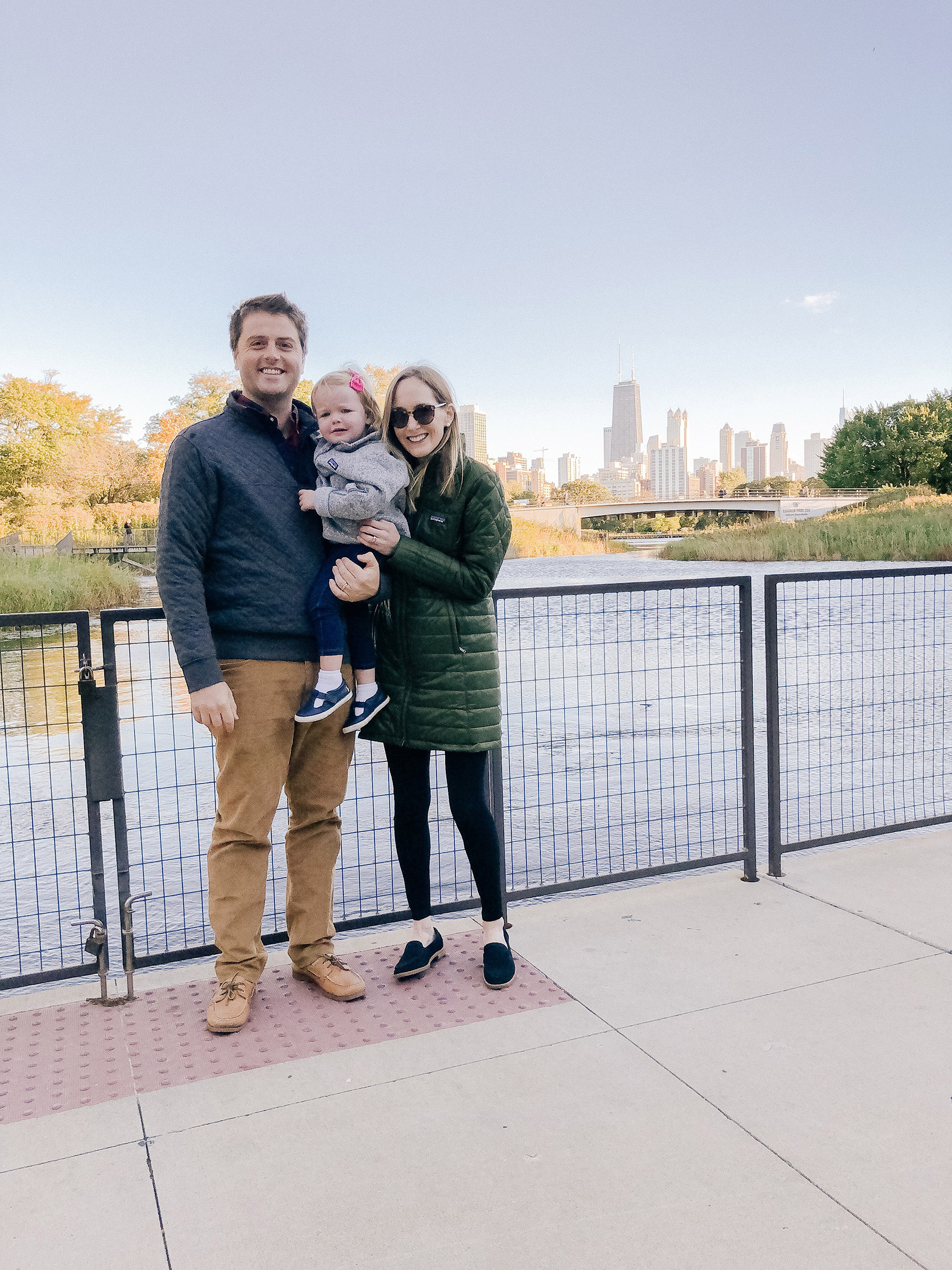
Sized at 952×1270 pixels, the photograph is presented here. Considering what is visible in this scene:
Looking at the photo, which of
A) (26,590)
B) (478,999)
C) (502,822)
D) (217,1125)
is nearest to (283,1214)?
(217,1125)

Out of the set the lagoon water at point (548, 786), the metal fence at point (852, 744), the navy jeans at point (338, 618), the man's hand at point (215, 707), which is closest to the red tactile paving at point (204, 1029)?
the lagoon water at point (548, 786)

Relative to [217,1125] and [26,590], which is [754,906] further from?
[26,590]

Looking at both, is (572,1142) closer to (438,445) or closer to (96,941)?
(96,941)

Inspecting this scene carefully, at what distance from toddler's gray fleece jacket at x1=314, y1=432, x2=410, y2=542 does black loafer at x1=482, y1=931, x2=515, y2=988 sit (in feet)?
4.39

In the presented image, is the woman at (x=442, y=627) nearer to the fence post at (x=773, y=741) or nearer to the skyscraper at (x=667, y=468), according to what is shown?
the fence post at (x=773, y=741)

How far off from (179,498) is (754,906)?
2510 mm

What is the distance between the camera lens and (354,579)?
102 inches

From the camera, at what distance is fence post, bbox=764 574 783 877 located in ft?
12.5

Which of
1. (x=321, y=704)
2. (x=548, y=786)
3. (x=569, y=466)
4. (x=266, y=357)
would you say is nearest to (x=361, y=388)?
(x=266, y=357)

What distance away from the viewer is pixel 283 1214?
1885 mm

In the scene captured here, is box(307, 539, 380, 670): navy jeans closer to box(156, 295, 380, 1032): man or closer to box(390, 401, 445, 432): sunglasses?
box(156, 295, 380, 1032): man

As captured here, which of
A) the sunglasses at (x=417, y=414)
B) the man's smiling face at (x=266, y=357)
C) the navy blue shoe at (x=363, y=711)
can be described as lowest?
the navy blue shoe at (x=363, y=711)

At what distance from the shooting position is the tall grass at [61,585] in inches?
618

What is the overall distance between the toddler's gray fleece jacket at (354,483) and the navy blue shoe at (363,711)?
0.47 metres
